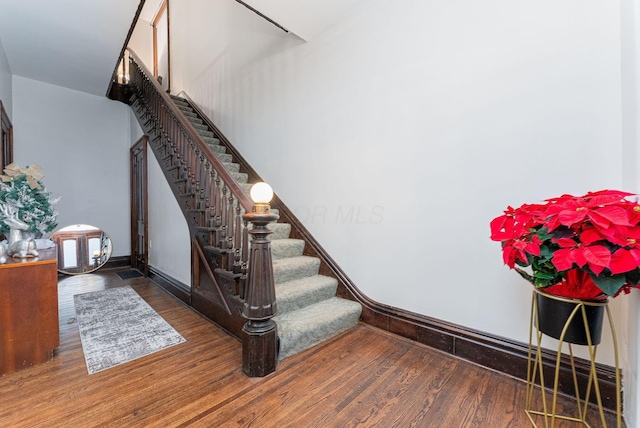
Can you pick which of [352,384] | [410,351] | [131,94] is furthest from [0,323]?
[131,94]

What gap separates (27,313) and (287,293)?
5.63 feet

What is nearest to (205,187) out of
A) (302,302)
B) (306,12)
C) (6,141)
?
(302,302)

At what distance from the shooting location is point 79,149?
482 cm

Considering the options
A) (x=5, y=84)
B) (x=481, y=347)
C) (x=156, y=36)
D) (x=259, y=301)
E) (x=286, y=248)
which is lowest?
(x=481, y=347)

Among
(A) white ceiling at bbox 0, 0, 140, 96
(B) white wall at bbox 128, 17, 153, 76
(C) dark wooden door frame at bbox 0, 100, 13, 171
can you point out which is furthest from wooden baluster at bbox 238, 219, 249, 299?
(B) white wall at bbox 128, 17, 153, 76

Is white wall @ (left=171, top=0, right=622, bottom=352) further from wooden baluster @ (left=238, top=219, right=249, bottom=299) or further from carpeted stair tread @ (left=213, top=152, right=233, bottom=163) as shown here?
carpeted stair tread @ (left=213, top=152, right=233, bottom=163)

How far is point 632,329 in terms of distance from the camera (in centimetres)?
131

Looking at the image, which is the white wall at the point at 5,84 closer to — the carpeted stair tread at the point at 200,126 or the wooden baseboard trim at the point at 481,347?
the carpeted stair tread at the point at 200,126

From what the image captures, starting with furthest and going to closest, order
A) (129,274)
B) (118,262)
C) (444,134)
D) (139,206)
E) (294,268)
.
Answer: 1. (118,262)
2. (139,206)
3. (129,274)
4. (294,268)
5. (444,134)

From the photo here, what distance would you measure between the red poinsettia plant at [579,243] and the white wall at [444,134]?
0.56 metres

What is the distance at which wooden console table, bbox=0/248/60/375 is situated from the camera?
5.83ft

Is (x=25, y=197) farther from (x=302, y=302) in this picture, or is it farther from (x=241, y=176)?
(x=302, y=302)

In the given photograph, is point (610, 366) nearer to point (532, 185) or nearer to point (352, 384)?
point (532, 185)

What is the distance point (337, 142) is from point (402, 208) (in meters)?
0.94
